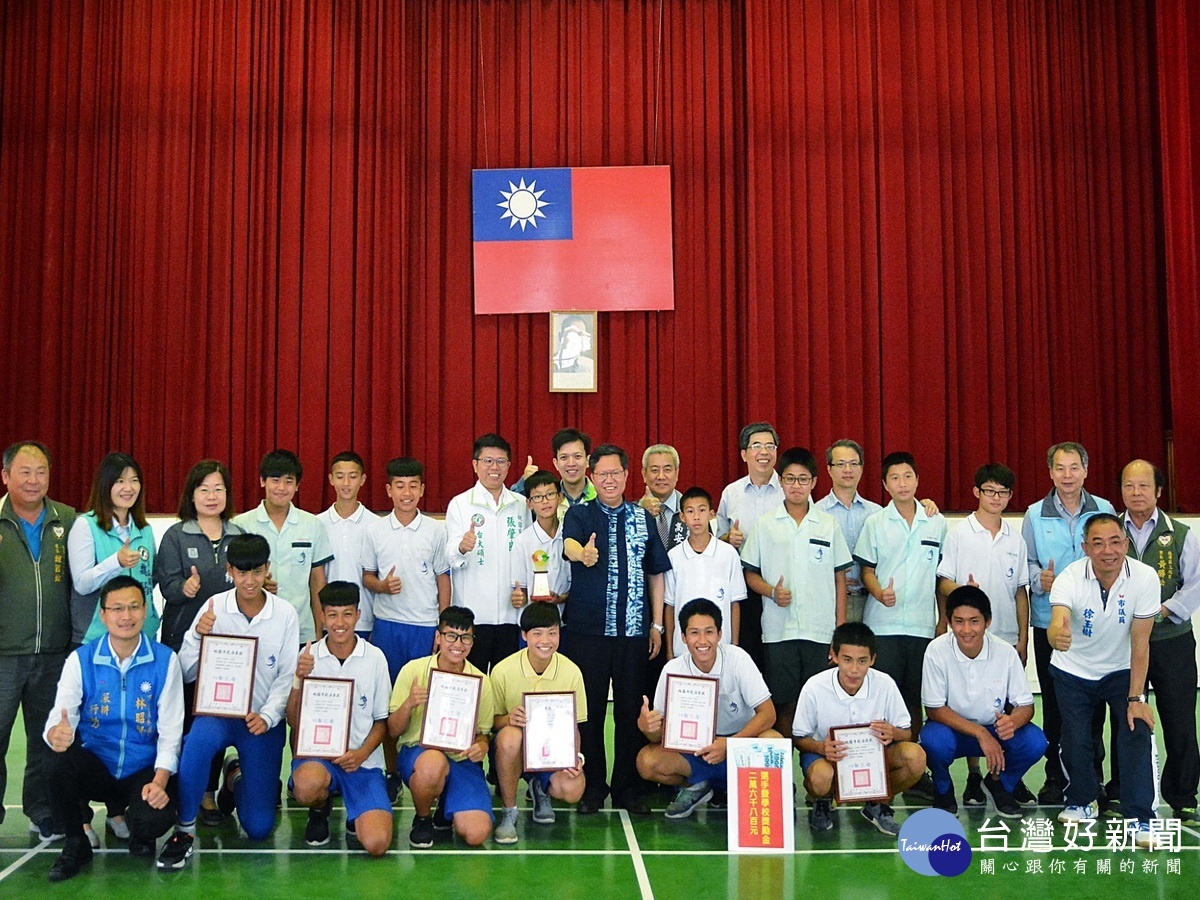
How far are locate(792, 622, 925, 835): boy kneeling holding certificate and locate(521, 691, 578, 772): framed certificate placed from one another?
1.02 m

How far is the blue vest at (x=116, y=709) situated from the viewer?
4270 mm

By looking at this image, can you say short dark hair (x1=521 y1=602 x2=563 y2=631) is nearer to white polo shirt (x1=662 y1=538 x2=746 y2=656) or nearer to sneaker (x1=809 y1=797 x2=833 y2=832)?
white polo shirt (x1=662 y1=538 x2=746 y2=656)

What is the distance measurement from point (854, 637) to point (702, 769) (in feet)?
3.02

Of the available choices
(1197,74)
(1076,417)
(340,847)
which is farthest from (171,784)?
(1197,74)

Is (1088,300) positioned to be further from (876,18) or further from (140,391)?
(140,391)

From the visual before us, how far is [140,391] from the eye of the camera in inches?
368

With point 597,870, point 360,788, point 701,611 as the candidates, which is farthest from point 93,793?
point 701,611

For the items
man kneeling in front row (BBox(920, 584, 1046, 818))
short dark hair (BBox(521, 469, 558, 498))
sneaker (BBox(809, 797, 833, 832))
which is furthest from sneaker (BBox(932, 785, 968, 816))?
short dark hair (BBox(521, 469, 558, 498))

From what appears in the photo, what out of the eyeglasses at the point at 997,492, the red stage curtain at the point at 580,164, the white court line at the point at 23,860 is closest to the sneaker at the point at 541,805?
the white court line at the point at 23,860

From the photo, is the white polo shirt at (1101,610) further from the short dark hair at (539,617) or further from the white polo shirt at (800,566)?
the short dark hair at (539,617)

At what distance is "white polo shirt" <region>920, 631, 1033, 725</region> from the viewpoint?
496 centimetres

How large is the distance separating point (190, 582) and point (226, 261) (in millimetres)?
5371

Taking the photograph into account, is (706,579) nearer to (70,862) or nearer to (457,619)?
(457,619)

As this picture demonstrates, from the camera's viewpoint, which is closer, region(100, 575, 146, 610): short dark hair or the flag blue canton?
region(100, 575, 146, 610): short dark hair
